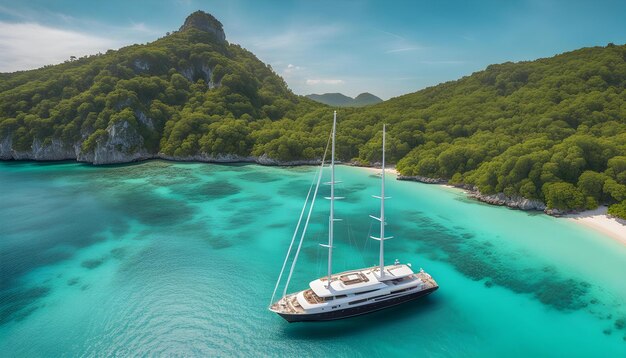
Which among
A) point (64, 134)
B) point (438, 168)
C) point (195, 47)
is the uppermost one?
point (195, 47)

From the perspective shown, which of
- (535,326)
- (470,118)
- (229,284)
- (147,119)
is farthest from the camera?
(147,119)

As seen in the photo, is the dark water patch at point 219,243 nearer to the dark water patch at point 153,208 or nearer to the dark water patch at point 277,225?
the dark water patch at point 277,225

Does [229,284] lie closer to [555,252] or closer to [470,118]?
[555,252]

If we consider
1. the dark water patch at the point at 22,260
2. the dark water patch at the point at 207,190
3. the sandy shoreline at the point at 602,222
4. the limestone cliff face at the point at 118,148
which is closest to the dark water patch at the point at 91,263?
the dark water patch at the point at 22,260

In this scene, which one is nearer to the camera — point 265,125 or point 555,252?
point 555,252

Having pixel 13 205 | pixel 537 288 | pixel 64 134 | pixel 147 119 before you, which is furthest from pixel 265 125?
pixel 537 288

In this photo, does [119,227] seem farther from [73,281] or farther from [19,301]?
[19,301]

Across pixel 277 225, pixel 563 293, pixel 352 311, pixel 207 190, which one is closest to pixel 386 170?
pixel 207 190
